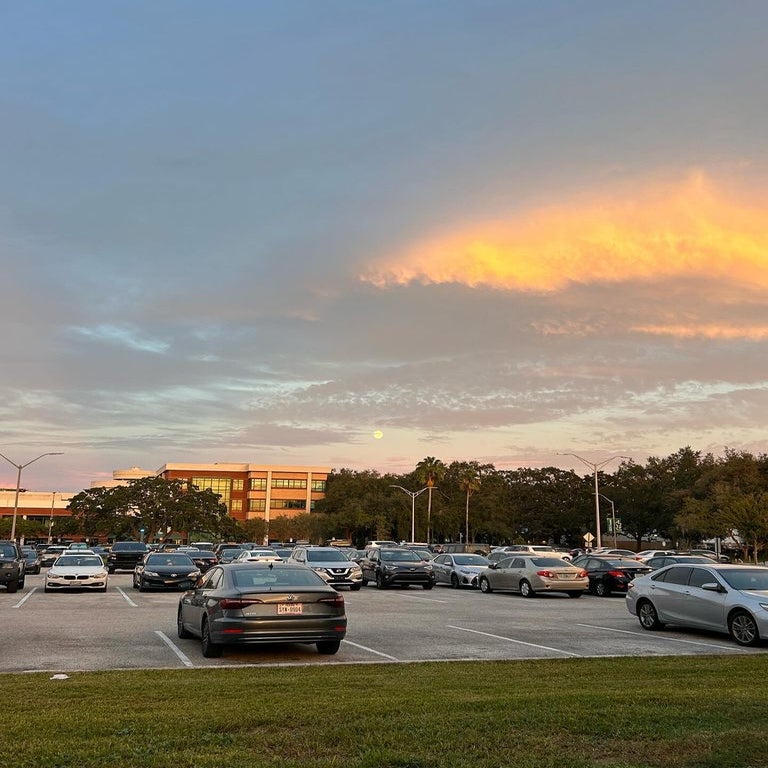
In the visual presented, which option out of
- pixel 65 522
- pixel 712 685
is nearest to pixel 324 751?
pixel 712 685

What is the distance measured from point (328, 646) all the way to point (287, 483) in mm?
137665

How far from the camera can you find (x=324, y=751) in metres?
6.27

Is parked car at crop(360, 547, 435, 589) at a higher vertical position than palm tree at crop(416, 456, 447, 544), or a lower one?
lower

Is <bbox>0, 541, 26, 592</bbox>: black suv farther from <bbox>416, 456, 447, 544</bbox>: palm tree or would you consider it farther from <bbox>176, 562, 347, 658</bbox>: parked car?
<bbox>416, 456, 447, 544</bbox>: palm tree

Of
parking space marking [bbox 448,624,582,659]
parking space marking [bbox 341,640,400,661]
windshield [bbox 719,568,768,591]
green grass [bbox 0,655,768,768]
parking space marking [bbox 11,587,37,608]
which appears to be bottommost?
parking space marking [bbox 11,587,37,608]

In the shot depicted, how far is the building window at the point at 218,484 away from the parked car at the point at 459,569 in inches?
4612

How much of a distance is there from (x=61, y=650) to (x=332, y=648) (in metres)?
4.32

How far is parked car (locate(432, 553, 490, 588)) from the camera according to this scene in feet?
104

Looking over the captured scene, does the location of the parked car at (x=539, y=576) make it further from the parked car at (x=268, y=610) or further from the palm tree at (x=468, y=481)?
the palm tree at (x=468, y=481)

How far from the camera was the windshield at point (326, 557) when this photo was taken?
30.2 m

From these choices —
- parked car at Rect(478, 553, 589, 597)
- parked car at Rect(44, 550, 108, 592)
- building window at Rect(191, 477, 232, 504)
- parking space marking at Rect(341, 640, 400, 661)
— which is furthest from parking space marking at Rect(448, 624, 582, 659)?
building window at Rect(191, 477, 232, 504)

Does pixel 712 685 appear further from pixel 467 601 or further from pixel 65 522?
pixel 65 522

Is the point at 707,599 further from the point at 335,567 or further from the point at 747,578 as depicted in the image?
the point at 335,567

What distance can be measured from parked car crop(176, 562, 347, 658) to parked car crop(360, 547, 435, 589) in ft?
57.1
